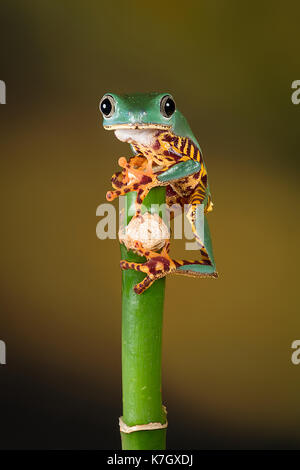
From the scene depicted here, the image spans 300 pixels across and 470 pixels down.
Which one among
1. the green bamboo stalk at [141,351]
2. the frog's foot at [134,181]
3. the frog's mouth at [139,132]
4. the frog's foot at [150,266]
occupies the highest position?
the frog's mouth at [139,132]

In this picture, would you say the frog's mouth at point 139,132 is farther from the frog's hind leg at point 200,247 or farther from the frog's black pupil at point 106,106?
the frog's hind leg at point 200,247

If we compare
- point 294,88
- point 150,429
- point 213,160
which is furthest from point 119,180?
point 294,88

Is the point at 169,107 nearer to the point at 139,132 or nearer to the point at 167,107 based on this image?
the point at 167,107

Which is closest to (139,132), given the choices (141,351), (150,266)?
(150,266)

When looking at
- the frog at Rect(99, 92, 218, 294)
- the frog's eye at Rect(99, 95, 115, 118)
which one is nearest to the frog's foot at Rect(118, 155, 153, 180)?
the frog at Rect(99, 92, 218, 294)

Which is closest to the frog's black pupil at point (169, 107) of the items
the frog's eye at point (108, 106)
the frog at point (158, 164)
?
the frog at point (158, 164)
